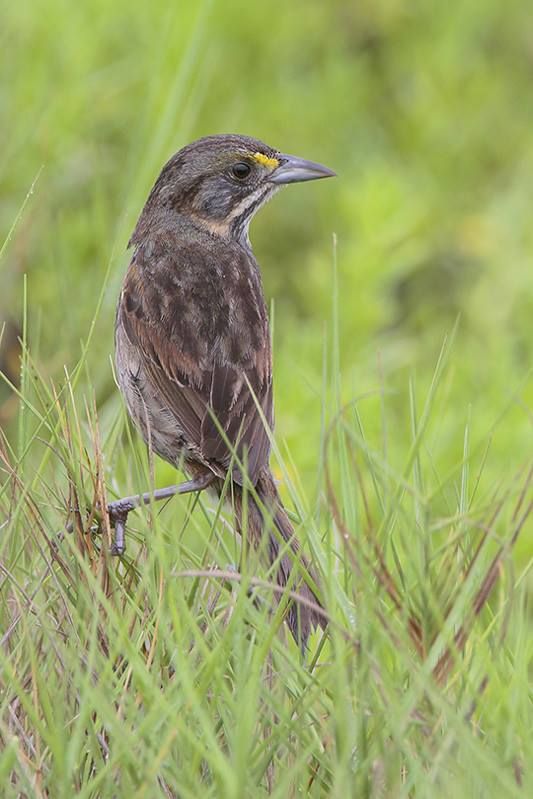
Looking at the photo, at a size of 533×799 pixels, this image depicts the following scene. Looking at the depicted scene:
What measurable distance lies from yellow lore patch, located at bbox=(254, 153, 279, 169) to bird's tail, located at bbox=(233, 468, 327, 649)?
50.0 inches

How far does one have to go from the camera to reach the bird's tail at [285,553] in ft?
9.61

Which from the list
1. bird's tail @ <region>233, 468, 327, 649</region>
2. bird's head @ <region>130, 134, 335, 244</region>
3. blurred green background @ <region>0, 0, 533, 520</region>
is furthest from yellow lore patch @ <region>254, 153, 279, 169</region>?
bird's tail @ <region>233, 468, 327, 649</region>

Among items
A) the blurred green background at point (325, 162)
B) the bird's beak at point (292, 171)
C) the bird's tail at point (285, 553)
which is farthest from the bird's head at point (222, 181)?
the bird's tail at point (285, 553)

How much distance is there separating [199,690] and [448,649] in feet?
1.66

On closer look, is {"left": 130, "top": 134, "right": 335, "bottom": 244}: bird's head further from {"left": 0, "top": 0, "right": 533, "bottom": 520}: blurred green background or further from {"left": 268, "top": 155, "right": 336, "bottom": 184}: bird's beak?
{"left": 0, "top": 0, "right": 533, "bottom": 520}: blurred green background

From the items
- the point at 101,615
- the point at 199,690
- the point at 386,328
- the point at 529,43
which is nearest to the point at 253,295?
the point at 101,615

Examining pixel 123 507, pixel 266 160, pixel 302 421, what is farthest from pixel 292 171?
pixel 123 507

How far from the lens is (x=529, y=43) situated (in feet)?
31.1

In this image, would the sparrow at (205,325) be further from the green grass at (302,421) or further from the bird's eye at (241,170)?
the green grass at (302,421)

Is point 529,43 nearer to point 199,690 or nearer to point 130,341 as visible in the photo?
point 130,341

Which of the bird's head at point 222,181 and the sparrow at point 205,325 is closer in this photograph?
the sparrow at point 205,325

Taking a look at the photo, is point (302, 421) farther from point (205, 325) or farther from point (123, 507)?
point (123, 507)

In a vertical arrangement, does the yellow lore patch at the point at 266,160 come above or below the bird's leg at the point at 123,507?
above

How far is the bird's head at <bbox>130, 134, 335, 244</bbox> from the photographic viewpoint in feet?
15.5
